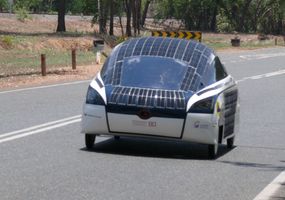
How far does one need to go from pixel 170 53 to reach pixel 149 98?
117cm

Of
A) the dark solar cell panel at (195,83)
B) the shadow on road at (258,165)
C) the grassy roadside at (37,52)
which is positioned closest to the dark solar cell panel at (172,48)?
the dark solar cell panel at (195,83)

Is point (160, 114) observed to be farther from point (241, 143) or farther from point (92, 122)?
point (241, 143)

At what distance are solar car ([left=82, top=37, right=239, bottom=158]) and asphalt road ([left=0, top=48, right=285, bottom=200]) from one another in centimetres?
37

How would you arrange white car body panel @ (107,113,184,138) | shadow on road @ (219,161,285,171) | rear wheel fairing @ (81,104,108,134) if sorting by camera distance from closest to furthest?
shadow on road @ (219,161,285,171) < white car body panel @ (107,113,184,138) < rear wheel fairing @ (81,104,108,134)

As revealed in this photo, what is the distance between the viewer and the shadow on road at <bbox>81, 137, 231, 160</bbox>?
462 inches

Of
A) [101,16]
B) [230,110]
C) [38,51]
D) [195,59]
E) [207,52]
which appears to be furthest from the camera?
[101,16]

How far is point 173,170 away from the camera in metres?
10.3

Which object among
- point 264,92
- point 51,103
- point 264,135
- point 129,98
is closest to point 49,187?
point 129,98

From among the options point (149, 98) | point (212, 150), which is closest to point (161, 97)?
point (149, 98)

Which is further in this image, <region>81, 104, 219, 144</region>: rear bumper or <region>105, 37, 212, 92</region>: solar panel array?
<region>105, 37, 212, 92</region>: solar panel array

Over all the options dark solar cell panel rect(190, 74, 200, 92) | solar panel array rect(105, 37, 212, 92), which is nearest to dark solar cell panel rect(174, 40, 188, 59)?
solar panel array rect(105, 37, 212, 92)

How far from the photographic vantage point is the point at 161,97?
11.2 metres

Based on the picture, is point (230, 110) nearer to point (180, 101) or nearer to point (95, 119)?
point (180, 101)

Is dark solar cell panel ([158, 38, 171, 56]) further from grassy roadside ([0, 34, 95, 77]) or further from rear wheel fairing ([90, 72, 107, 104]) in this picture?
grassy roadside ([0, 34, 95, 77])
